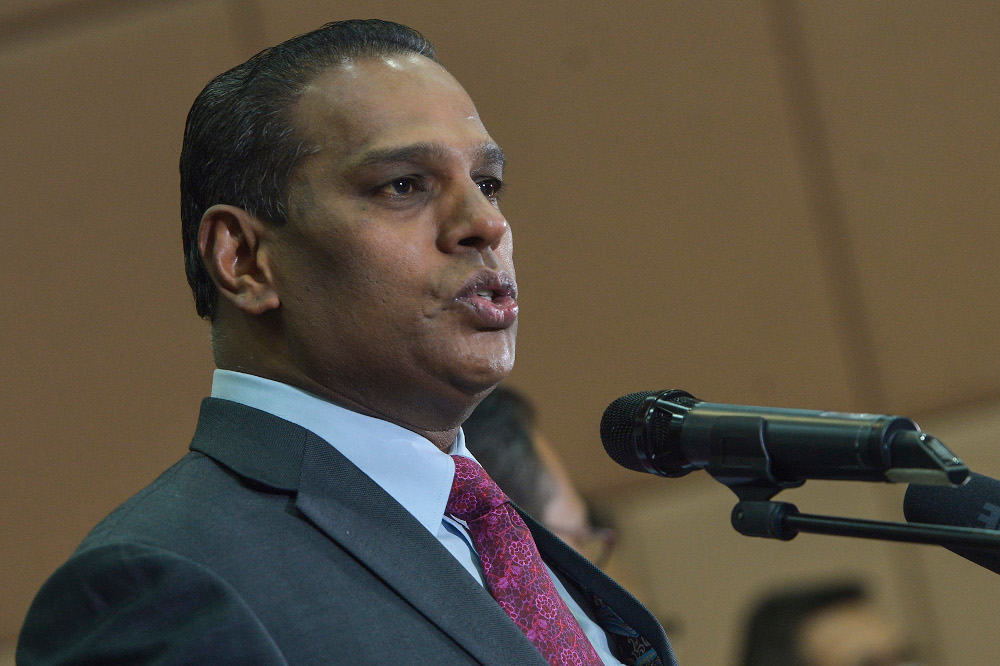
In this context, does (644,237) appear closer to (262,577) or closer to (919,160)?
(919,160)

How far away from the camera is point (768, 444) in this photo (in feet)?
2.56

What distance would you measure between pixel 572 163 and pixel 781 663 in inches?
48.0

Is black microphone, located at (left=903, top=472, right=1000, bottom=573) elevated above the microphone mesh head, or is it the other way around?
the microphone mesh head

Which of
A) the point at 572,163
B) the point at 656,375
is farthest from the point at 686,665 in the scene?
the point at 572,163

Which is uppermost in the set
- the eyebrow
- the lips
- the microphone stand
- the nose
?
the eyebrow

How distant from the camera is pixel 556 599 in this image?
1.01m

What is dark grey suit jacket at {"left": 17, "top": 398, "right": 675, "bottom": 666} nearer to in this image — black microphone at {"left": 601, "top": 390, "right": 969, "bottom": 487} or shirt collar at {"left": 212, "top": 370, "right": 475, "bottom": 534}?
shirt collar at {"left": 212, "top": 370, "right": 475, "bottom": 534}

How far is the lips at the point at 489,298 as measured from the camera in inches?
40.2

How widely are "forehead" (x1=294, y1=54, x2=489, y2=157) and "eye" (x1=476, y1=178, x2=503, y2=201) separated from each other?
0.16 feet

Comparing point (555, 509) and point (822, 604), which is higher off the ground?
point (555, 509)

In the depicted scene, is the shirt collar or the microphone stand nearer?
the microphone stand

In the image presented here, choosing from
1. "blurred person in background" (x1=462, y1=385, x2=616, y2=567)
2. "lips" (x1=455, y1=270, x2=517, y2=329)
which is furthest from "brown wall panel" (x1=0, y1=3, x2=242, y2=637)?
"lips" (x1=455, y1=270, x2=517, y2=329)

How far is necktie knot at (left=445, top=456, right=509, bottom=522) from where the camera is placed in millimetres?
1054

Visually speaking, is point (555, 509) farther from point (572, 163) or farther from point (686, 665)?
point (572, 163)
